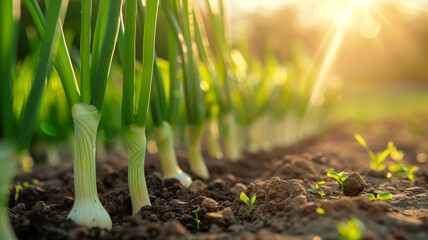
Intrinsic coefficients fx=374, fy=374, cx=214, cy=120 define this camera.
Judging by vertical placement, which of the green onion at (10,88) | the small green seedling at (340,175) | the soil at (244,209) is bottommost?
the soil at (244,209)

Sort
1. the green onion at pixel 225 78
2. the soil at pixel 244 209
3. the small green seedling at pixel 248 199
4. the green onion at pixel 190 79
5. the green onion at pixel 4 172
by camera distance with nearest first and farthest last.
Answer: the green onion at pixel 4 172
the soil at pixel 244 209
the small green seedling at pixel 248 199
the green onion at pixel 190 79
the green onion at pixel 225 78

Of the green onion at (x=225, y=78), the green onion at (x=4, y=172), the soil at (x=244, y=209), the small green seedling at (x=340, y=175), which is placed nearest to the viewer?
the green onion at (x=4, y=172)

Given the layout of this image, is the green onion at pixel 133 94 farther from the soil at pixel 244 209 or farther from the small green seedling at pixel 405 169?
the small green seedling at pixel 405 169

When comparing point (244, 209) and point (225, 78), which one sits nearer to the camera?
point (244, 209)

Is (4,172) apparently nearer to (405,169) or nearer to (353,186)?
(353,186)

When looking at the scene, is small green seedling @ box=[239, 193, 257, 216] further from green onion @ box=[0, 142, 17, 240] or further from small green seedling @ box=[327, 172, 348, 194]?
green onion @ box=[0, 142, 17, 240]

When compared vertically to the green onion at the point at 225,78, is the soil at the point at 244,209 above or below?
below

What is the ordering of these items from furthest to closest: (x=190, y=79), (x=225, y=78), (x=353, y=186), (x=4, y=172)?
1. (x=225, y=78)
2. (x=190, y=79)
3. (x=353, y=186)
4. (x=4, y=172)

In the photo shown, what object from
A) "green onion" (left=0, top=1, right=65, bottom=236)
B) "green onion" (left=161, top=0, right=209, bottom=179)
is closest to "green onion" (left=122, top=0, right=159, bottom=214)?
"green onion" (left=0, top=1, right=65, bottom=236)

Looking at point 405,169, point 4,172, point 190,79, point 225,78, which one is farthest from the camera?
point 225,78

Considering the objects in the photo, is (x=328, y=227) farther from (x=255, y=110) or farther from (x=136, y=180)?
(x=255, y=110)

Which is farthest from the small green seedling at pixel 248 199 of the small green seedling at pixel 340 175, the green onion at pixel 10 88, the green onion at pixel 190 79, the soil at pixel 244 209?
the green onion at pixel 190 79

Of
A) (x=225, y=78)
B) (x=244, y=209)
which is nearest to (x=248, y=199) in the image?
(x=244, y=209)
